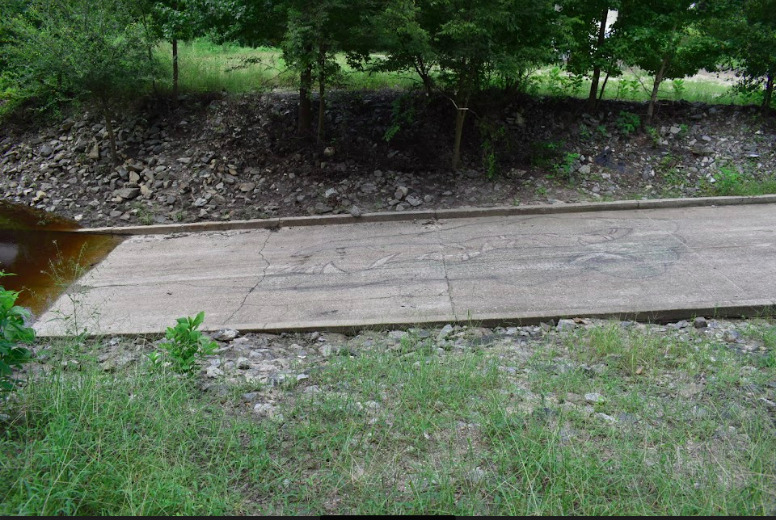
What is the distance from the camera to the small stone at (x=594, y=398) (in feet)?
15.7

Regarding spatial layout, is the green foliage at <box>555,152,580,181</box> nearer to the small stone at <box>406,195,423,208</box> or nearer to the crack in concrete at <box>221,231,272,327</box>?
the small stone at <box>406,195,423,208</box>

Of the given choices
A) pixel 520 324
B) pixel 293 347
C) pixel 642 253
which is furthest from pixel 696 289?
pixel 293 347

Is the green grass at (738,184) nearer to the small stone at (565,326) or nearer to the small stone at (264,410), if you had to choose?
the small stone at (565,326)

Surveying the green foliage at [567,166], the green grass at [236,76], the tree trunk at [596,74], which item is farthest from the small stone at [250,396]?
the tree trunk at [596,74]

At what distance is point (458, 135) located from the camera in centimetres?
1130

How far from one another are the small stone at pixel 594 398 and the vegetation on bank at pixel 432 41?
6.56 m

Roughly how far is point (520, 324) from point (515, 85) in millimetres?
6950

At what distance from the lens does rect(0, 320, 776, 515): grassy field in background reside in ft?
11.8

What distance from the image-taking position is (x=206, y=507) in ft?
11.8

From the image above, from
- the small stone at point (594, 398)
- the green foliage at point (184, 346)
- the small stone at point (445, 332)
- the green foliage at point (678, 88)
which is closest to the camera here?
the small stone at point (594, 398)

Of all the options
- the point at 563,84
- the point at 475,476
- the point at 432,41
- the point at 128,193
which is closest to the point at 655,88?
the point at 563,84

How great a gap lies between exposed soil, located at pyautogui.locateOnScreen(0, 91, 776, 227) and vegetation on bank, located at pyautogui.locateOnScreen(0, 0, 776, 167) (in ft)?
1.46

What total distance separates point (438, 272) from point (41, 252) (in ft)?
21.1

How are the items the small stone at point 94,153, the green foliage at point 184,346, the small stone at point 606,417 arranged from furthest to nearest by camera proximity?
the small stone at point 94,153
the green foliage at point 184,346
the small stone at point 606,417
